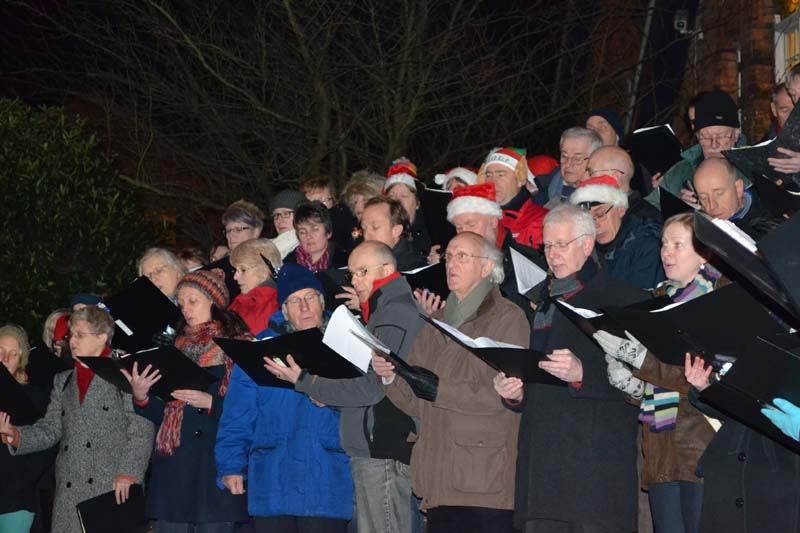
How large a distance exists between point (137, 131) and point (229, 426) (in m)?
7.24

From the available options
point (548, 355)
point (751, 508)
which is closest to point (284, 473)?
point (548, 355)

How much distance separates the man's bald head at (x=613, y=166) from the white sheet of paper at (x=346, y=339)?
2.25m

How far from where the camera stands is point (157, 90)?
12.8 meters

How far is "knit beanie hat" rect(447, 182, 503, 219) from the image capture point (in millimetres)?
7102

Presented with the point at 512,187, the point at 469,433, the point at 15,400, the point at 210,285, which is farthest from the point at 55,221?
the point at 469,433

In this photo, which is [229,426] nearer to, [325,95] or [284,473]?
[284,473]

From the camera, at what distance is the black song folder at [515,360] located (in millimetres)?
4852

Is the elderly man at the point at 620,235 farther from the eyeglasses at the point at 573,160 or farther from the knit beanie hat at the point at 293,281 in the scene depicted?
the knit beanie hat at the point at 293,281

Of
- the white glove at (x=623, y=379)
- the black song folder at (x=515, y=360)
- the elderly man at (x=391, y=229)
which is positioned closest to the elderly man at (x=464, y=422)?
the black song folder at (x=515, y=360)

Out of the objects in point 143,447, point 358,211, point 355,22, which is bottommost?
point 143,447

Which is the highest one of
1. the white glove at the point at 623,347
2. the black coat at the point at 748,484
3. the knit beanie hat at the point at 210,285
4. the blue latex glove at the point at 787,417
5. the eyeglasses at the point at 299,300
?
the knit beanie hat at the point at 210,285

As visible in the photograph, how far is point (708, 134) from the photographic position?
7492 mm

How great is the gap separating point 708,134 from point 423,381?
3130 millimetres

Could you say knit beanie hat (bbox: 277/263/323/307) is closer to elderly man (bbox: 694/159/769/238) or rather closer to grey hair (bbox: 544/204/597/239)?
grey hair (bbox: 544/204/597/239)
